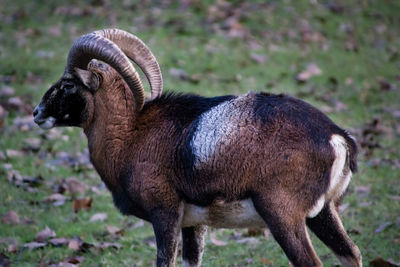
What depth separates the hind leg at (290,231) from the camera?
198 inches

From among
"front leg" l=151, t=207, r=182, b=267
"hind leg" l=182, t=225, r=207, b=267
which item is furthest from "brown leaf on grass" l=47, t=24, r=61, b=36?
"front leg" l=151, t=207, r=182, b=267

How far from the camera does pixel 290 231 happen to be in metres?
5.06

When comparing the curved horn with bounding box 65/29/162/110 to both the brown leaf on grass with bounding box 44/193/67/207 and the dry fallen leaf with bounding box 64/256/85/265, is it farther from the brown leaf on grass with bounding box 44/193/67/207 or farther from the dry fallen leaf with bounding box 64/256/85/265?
the brown leaf on grass with bounding box 44/193/67/207

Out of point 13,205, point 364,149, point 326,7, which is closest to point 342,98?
point 364,149

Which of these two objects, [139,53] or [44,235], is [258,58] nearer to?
[139,53]

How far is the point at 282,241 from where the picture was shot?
16.6 ft

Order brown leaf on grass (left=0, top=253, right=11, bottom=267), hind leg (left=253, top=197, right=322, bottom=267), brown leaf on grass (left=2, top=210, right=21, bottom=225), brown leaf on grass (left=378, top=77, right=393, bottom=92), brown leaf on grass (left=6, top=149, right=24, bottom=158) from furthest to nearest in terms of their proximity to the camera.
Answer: brown leaf on grass (left=378, top=77, right=393, bottom=92)
brown leaf on grass (left=6, top=149, right=24, bottom=158)
brown leaf on grass (left=2, top=210, right=21, bottom=225)
brown leaf on grass (left=0, top=253, right=11, bottom=267)
hind leg (left=253, top=197, right=322, bottom=267)

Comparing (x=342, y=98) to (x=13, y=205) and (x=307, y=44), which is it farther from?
(x=13, y=205)

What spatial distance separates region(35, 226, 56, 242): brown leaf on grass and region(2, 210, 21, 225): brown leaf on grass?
47 cm

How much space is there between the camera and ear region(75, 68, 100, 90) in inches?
236

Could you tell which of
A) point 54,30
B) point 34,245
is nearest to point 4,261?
point 34,245

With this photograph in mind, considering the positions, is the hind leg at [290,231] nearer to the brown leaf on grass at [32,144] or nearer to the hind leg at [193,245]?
the hind leg at [193,245]

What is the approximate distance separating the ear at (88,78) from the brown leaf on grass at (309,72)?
7.38 meters

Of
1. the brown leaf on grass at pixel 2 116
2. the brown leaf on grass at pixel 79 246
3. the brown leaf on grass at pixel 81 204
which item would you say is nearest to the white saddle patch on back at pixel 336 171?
the brown leaf on grass at pixel 79 246
